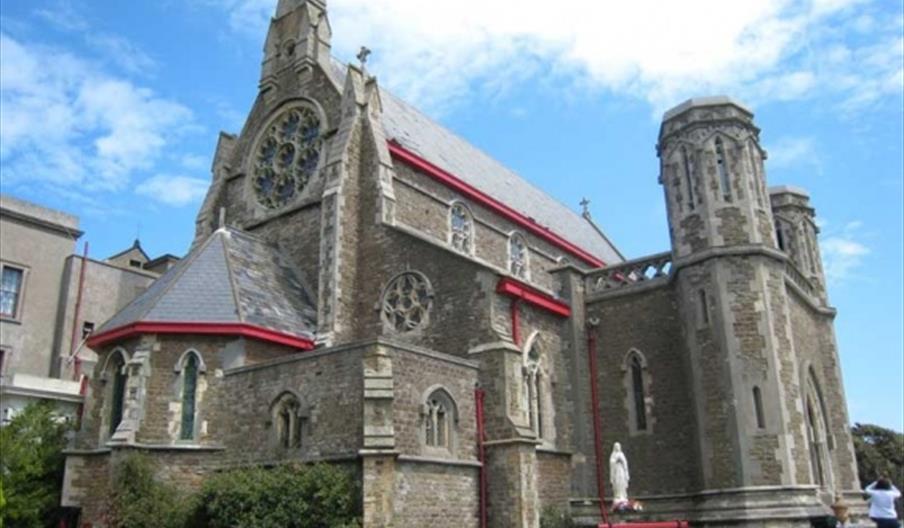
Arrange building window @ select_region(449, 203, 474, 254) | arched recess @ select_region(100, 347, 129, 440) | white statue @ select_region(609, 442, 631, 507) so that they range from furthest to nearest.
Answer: building window @ select_region(449, 203, 474, 254) < arched recess @ select_region(100, 347, 129, 440) < white statue @ select_region(609, 442, 631, 507)

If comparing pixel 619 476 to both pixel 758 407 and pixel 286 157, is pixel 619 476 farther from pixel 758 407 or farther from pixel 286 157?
pixel 286 157

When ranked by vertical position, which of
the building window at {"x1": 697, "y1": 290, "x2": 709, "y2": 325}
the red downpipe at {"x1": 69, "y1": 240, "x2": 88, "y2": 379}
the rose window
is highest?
the rose window

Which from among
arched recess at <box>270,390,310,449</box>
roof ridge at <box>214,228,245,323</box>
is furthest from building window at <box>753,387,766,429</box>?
roof ridge at <box>214,228,245,323</box>

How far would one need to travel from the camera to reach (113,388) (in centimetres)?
1697

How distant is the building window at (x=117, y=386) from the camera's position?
54.5 ft

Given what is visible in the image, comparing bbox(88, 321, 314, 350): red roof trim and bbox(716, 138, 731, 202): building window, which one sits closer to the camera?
bbox(88, 321, 314, 350): red roof trim

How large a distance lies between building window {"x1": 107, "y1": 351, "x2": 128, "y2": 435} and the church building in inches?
2.4

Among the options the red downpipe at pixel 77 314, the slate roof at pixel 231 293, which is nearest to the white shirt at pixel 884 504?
the slate roof at pixel 231 293

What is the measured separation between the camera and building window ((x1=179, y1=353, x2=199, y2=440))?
632 inches

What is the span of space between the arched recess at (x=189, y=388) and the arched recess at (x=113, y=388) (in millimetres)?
1212

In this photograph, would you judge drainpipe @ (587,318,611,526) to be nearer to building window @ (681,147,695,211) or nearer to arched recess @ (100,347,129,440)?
building window @ (681,147,695,211)

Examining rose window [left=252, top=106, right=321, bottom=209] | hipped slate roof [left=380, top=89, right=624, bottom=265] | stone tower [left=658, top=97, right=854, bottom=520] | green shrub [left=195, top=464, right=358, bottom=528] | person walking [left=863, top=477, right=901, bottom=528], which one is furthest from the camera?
hipped slate roof [left=380, top=89, right=624, bottom=265]

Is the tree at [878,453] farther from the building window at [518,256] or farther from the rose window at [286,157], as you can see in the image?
the rose window at [286,157]

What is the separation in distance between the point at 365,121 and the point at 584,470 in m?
10.5
